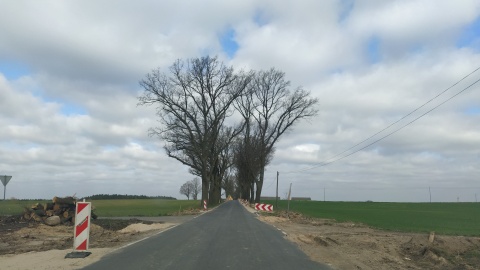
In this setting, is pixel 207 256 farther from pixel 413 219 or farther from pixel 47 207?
pixel 413 219

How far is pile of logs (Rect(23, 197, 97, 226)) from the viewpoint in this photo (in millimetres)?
25234

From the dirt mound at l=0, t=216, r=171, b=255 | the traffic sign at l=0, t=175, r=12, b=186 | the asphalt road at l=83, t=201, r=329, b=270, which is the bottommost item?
the dirt mound at l=0, t=216, r=171, b=255

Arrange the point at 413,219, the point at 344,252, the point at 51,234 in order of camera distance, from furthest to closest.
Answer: the point at 413,219 → the point at 51,234 → the point at 344,252

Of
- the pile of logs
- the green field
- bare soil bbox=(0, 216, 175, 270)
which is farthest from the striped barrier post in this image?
the green field

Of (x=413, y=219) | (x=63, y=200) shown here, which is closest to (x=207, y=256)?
(x=63, y=200)

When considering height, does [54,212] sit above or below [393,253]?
above

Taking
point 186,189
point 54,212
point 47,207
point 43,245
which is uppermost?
point 186,189

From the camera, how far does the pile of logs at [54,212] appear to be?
2523 cm

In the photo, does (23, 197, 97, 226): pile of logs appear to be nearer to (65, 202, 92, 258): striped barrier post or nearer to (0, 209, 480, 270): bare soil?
(0, 209, 480, 270): bare soil

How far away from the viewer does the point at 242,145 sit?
3113 inches

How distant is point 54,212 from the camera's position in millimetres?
25984

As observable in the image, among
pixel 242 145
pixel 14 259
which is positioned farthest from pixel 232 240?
pixel 242 145

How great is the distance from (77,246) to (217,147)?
50.3 m

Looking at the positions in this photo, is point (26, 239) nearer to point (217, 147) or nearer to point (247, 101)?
point (217, 147)
